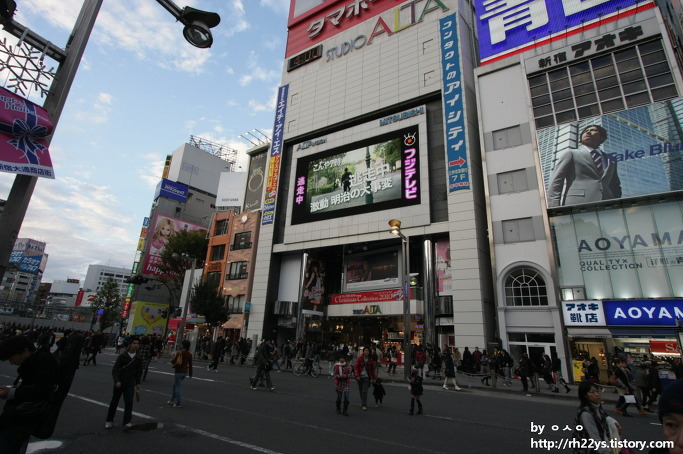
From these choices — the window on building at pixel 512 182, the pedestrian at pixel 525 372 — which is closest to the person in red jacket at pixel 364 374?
the pedestrian at pixel 525 372

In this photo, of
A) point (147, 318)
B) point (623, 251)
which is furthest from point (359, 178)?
point (147, 318)

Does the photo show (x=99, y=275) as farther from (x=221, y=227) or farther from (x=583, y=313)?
(x=583, y=313)

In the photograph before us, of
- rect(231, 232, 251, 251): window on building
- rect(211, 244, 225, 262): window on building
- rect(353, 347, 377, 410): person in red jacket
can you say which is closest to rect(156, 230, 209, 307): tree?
rect(211, 244, 225, 262): window on building

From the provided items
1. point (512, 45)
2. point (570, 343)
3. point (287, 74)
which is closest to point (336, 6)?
point (287, 74)

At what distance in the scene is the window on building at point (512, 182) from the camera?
24.8m

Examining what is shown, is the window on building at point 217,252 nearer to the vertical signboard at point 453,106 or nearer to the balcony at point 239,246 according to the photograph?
the balcony at point 239,246

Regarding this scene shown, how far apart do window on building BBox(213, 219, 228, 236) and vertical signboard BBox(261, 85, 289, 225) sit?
8.62 m

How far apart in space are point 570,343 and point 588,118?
1400 cm

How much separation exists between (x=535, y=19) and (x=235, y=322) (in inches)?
1505

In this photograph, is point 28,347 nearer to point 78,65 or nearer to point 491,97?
point 78,65

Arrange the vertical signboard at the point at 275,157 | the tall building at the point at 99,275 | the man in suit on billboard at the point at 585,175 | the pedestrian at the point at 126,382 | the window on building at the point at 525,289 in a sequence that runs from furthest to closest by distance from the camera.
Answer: the tall building at the point at 99,275 → the vertical signboard at the point at 275,157 → the window on building at the point at 525,289 → the man in suit on billboard at the point at 585,175 → the pedestrian at the point at 126,382

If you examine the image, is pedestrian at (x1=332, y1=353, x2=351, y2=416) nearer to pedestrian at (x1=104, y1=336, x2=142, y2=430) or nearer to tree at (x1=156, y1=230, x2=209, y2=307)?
pedestrian at (x1=104, y1=336, x2=142, y2=430)

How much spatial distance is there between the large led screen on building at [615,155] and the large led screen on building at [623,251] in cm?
129

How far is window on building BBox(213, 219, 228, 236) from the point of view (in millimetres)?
44438
